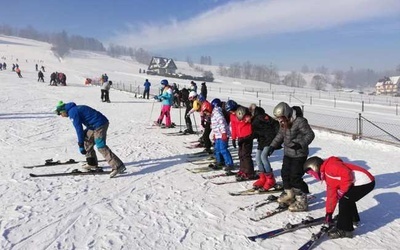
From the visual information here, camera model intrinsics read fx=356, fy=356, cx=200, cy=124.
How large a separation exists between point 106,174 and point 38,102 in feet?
55.8

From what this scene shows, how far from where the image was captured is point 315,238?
5.29m

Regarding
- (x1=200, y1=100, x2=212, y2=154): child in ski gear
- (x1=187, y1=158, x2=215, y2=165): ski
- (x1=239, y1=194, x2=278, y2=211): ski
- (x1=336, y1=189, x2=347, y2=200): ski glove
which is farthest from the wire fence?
(x1=336, y1=189, x2=347, y2=200): ski glove

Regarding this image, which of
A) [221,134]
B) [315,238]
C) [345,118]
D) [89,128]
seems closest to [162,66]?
[345,118]

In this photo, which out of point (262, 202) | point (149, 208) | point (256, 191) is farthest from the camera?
point (256, 191)

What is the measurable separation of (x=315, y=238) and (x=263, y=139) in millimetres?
2795

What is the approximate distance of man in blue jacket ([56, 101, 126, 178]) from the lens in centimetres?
776

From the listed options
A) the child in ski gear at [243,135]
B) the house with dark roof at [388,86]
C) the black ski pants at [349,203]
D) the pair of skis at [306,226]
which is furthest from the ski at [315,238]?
the house with dark roof at [388,86]

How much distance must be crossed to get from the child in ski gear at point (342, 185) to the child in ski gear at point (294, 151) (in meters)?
0.75

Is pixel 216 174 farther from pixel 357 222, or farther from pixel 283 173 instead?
pixel 357 222

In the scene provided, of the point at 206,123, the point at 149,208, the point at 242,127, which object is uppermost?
the point at 242,127

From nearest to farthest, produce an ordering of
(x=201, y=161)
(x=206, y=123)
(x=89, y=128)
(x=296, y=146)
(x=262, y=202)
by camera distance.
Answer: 1. (x=296, y=146)
2. (x=262, y=202)
3. (x=89, y=128)
4. (x=201, y=161)
5. (x=206, y=123)

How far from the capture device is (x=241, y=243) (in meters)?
5.25

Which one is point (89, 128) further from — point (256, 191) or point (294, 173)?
point (294, 173)

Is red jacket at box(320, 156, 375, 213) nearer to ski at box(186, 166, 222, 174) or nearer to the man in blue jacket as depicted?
ski at box(186, 166, 222, 174)
